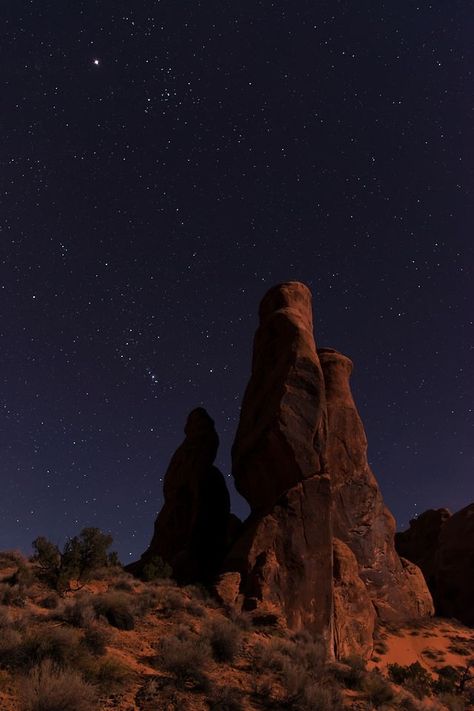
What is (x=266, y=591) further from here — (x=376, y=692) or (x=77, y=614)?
(x=77, y=614)

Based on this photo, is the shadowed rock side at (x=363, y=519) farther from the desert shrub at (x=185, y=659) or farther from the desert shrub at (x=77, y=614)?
the desert shrub at (x=77, y=614)

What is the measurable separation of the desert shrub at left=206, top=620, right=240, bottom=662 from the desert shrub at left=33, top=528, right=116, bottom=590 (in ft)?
25.2

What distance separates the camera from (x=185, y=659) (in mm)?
9445

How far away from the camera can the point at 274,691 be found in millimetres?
9477

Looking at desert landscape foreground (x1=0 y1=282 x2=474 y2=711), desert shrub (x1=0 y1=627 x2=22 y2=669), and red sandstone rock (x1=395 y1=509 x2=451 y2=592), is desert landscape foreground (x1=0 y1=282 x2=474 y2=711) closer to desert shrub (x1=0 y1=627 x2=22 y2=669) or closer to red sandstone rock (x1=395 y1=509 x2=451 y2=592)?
desert shrub (x1=0 y1=627 x2=22 y2=669)

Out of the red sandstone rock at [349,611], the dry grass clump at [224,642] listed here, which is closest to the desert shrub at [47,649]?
the dry grass clump at [224,642]

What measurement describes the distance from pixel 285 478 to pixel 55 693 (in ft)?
60.0

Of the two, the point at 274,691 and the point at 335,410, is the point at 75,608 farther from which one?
the point at 335,410

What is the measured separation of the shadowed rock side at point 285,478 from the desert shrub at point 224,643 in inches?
267

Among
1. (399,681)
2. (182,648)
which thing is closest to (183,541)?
(399,681)

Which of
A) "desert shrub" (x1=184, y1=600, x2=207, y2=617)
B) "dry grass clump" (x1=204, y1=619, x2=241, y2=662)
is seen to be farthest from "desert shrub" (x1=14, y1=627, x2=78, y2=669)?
"desert shrub" (x1=184, y1=600, x2=207, y2=617)

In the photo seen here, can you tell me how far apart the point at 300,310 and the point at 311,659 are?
22.2 metres

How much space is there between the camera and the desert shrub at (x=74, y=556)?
17297 millimetres

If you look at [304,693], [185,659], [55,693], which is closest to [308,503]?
[304,693]
